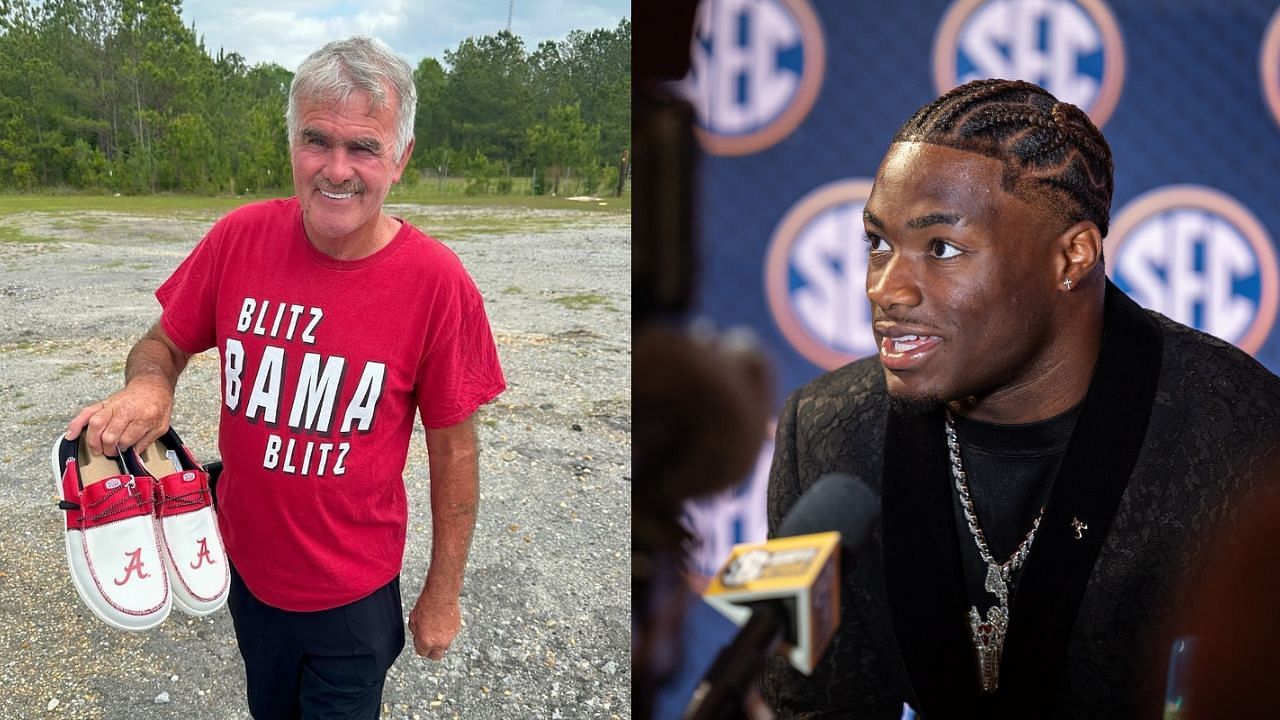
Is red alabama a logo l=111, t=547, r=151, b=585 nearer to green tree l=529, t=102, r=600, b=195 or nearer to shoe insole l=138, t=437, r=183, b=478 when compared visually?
shoe insole l=138, t=437, r=183, b=478

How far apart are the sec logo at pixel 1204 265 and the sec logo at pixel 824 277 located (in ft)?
1.33

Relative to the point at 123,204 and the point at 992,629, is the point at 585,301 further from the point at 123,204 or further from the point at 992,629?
the point at 123,204

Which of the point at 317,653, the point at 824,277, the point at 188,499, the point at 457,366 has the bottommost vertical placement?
the point at 317,653

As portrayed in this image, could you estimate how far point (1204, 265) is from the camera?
5.39 feet

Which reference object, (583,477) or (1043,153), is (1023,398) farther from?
(583,477)

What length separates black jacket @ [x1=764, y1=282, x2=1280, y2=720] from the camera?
1.55m

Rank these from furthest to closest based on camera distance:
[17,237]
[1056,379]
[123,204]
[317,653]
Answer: [123,204], [17,237], [317,653], [1056,379]

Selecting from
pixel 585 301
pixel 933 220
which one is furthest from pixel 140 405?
pixel 585 301

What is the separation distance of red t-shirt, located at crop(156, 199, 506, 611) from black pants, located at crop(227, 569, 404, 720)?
46 mm

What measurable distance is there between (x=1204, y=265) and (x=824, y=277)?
2.03ft

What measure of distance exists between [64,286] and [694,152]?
9.74 meters

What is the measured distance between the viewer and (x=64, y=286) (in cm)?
963

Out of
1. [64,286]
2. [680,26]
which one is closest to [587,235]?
[64,286]

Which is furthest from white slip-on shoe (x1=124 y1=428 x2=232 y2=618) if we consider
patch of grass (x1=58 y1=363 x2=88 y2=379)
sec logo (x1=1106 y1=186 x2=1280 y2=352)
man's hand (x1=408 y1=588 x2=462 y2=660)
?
patch of grass (x1=58 y1=363 x2=88 y2=379)
